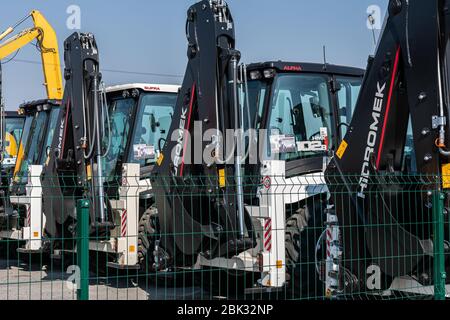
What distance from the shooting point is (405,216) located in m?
6.12

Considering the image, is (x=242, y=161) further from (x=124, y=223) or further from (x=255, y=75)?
(x=124, y=223)

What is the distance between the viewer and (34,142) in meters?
12.4

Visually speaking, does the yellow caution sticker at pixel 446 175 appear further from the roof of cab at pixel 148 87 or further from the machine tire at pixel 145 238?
the roof of cab at pixel 148 87

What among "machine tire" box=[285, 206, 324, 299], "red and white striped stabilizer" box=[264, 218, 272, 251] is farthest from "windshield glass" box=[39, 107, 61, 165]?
"red and white striped stabilizer" box=[264, 218, 272, 251]

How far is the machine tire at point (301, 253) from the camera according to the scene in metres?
7.29

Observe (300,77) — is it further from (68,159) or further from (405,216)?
(68,159)

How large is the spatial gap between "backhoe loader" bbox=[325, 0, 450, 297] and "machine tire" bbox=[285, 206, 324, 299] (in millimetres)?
834

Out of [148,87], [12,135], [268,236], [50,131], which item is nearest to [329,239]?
[268,236]

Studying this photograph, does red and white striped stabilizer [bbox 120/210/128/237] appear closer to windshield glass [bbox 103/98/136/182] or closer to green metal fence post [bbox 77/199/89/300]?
windshield glass [bbox 103/98/136/182]

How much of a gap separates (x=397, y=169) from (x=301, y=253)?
1.60 m

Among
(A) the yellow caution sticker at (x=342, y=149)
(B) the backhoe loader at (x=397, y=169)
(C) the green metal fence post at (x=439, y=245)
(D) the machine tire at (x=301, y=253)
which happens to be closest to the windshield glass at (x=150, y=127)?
(D) the machine tire at (x=301, y=253)

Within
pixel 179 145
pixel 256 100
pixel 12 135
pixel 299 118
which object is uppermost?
pixel 12 135

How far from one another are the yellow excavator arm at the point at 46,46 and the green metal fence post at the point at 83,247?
9843 mm

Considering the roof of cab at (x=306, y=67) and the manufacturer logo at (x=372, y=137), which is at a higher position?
the roof of cab at (x=306, y=67)
